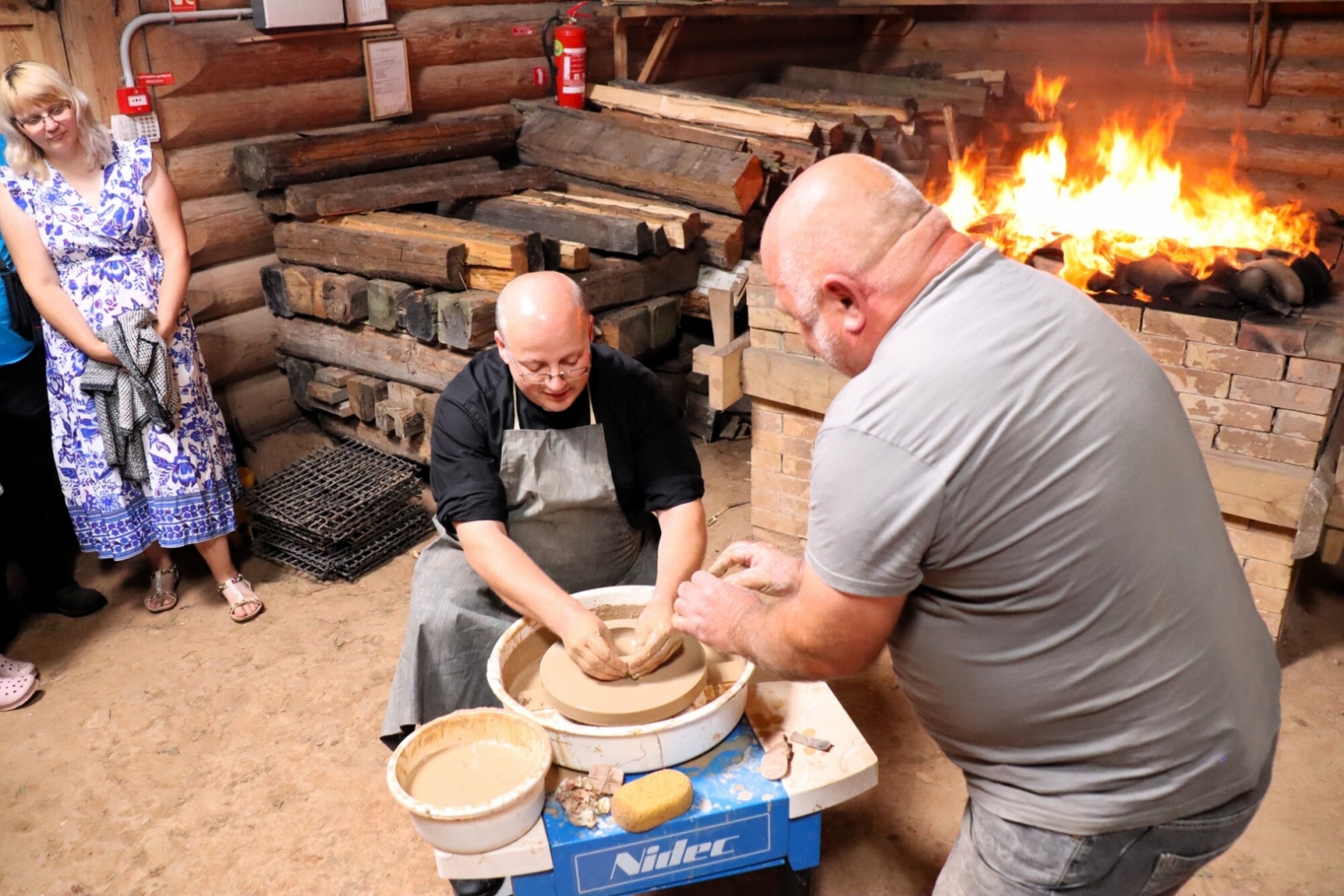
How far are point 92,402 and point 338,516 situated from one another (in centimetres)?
106

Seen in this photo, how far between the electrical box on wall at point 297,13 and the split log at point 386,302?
4.17 ft

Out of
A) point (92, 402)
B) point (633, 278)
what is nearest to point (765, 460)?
point (633, 278)

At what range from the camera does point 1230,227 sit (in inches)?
177

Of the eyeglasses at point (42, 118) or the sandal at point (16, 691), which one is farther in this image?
the sandal at point (16, 691)

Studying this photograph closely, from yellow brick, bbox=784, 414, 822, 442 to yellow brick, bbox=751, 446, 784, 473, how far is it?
0.42ft

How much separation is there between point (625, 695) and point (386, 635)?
205 cm

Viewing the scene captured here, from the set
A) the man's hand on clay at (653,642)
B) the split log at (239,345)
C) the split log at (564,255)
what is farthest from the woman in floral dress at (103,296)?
the man's hand on clay at (653,642)

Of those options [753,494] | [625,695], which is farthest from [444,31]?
[625,695]

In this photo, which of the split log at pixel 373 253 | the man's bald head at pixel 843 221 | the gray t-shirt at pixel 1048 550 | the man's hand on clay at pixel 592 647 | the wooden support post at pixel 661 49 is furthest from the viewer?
the wooden support post at pixel 661 49

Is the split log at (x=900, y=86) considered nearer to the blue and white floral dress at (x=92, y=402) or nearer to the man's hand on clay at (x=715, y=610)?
the blue and white floral dress at (x=92, y=402)

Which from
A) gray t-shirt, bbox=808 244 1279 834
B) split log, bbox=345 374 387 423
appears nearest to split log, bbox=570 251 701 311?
split log, bbox=345 374 387 423

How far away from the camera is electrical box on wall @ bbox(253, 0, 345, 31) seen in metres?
4.75

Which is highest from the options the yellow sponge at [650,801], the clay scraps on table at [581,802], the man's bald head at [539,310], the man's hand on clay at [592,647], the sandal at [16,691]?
the man's bald head at [539,310]

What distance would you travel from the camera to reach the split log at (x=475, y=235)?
14.9 ft
